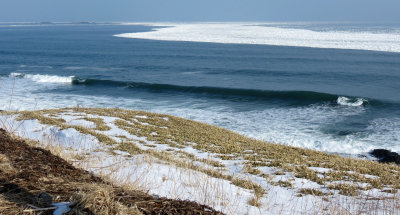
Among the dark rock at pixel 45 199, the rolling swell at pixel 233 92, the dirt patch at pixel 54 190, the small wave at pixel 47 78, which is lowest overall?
the small wave at pixel 47 78

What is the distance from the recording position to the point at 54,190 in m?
4.49

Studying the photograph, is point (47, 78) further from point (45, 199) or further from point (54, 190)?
point (45, 199)

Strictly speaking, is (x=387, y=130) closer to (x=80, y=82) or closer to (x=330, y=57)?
(x=80, y=82)

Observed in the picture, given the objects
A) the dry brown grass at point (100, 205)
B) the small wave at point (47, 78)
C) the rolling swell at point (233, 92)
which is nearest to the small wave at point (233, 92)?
the rolling swell at point (233, 92)

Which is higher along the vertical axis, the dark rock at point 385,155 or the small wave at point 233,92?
the dark rock at point 385,155

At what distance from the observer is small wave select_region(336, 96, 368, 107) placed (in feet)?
83.5

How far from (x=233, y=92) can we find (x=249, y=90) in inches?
58.1

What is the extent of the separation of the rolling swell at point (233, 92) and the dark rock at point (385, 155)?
39.0ft

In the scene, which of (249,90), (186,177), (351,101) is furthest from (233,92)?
(186,177)

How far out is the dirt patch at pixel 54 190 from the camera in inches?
160

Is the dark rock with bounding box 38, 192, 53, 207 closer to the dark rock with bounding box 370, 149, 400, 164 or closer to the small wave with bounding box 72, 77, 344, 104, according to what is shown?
the dark rock with bounding box 370, 149, 400, 164

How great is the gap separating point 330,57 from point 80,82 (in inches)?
1329

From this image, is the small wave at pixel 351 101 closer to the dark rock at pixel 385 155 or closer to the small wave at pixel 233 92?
the small wave at pixel 233 92

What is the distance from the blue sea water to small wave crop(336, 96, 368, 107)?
0.22ft
